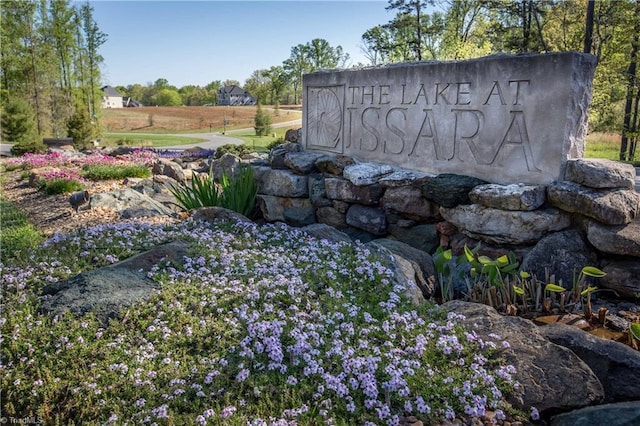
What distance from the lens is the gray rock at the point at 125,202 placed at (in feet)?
22.6

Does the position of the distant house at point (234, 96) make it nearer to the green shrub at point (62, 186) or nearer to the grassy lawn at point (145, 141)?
the grassy lawn at point (145, 141)

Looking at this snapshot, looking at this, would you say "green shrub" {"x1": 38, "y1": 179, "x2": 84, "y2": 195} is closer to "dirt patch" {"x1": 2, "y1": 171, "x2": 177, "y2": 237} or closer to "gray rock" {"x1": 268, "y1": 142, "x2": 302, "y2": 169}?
"dirt patch" {"x1": 2, "y1": 171, "x2": 177, "y2": 237}

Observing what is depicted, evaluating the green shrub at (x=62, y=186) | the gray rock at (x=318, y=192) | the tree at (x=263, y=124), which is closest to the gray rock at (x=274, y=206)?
the gray rock at (x=318, y=192)

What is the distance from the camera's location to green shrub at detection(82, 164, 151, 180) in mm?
9570

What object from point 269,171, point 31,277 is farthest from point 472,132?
point 31,277

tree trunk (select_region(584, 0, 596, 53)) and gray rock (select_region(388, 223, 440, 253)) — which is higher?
tree trunk (select_region(584, 0, 596, 53))

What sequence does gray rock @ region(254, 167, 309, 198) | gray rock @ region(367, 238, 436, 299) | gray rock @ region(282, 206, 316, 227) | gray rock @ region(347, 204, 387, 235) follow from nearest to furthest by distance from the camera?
gray rock @ region(367, 238, 436, 299) < gray rock @ region(347, 204, 387, 235) < gray rock @ region(282, 206, 316, 227) < gray rock @ region(254, 167, 309, 198)

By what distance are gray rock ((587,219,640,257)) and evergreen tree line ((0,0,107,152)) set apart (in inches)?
810

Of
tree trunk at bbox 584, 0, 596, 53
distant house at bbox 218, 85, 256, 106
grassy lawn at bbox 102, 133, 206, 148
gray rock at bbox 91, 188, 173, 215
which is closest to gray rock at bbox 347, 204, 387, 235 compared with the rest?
gray rock at bbox 91, 188, 173, 215

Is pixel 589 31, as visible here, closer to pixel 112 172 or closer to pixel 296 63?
pixel 112 172

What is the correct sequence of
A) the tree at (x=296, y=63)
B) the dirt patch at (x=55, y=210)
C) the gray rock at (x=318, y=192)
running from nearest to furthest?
the gray rock at (x=318, y=192)
the dirt patch at (x=55, y=210)
the tree at (x=296, y=63)

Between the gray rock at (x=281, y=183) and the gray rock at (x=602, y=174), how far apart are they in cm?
305

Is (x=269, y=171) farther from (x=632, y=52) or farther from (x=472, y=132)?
(x=632, y=52)

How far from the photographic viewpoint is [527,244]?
4.12 meters
